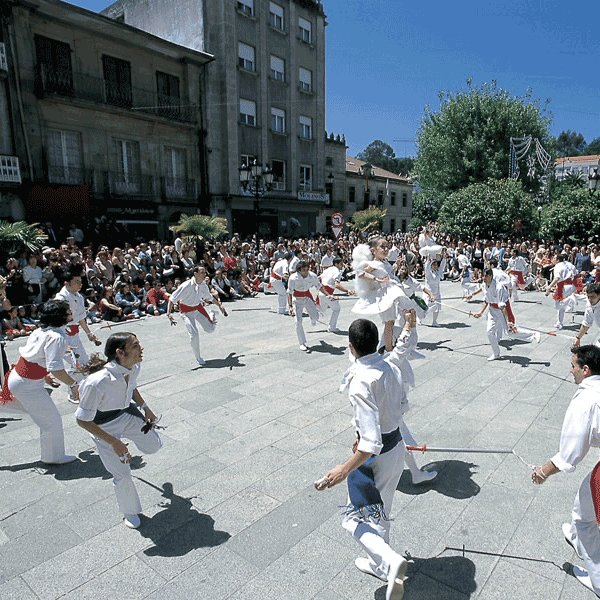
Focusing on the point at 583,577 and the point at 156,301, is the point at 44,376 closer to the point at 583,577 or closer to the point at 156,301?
the point at 583,577

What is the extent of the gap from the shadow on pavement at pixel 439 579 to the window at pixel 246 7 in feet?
97.1

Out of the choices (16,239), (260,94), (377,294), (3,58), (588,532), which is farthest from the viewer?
(260,94)

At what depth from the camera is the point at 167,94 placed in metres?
24.0

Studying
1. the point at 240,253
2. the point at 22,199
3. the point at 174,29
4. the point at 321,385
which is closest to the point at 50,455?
the point at 321,385

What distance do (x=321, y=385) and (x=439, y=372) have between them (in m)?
2.08

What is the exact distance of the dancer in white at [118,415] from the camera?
133 inches

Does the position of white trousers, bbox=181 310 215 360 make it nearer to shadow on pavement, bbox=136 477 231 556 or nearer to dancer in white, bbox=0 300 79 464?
dancer in white, bbox=0 300 79 464

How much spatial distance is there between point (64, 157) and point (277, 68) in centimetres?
1512

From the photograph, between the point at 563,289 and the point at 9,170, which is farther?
the point at 9,170

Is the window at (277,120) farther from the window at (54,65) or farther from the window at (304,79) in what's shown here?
the window at (54,65)

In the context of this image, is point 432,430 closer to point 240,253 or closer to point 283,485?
point 283,485

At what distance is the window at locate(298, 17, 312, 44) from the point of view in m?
29.5

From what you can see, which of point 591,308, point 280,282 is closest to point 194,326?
point 280,282

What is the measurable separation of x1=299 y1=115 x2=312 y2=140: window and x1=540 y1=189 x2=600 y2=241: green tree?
1602 cm
